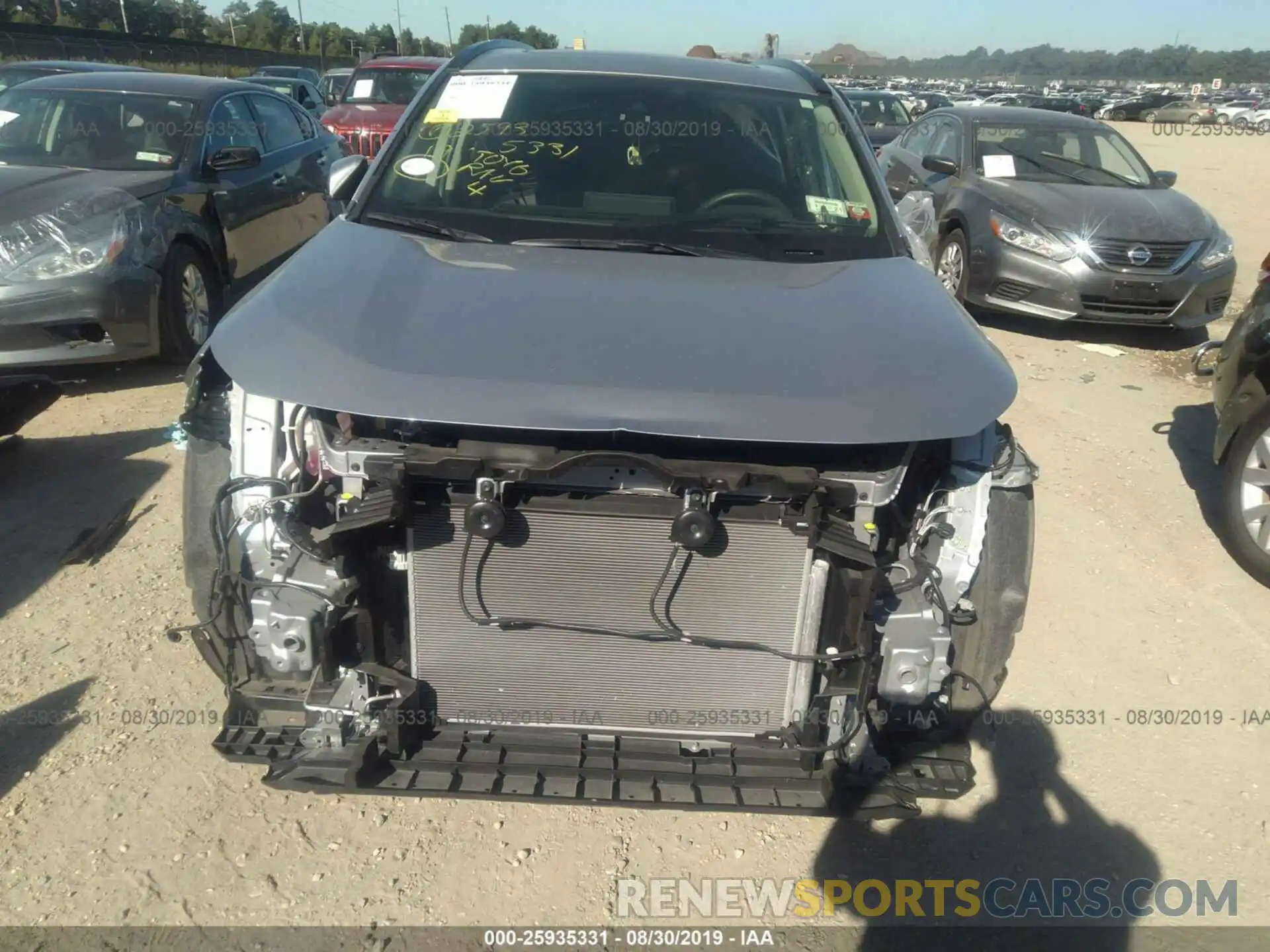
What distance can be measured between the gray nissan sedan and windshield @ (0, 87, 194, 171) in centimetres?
492

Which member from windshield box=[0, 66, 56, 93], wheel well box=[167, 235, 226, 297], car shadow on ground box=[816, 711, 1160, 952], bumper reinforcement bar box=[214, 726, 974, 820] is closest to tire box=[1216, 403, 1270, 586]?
car shadow on ground box=[816, 711, 1160, 952]

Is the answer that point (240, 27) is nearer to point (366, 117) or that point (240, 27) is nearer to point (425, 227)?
point (366, 117)

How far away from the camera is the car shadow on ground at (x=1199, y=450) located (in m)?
4.57

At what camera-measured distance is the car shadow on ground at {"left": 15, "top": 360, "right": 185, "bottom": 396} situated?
5.21 metres

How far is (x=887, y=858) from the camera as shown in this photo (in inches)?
96.5

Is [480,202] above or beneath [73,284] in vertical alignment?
above

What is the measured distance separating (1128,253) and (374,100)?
1062 centimetres

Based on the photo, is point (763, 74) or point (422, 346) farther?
point (763, 74)

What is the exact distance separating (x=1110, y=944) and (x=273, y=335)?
246 centimetres

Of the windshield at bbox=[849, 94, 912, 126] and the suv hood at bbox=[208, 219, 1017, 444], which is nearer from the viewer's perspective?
the suv hood at bbox=[208, 219, 1017, 444]

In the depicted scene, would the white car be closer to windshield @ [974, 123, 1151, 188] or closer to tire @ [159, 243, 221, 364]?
windshield @ [974, 123, 1151, 188]

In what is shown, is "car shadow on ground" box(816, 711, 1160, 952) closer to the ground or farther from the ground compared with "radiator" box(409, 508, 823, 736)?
closer to the ground

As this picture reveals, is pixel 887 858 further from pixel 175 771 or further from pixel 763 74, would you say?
pixel 763 74

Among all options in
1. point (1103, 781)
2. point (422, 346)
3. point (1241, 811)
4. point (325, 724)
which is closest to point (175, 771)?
point (325, 724)
